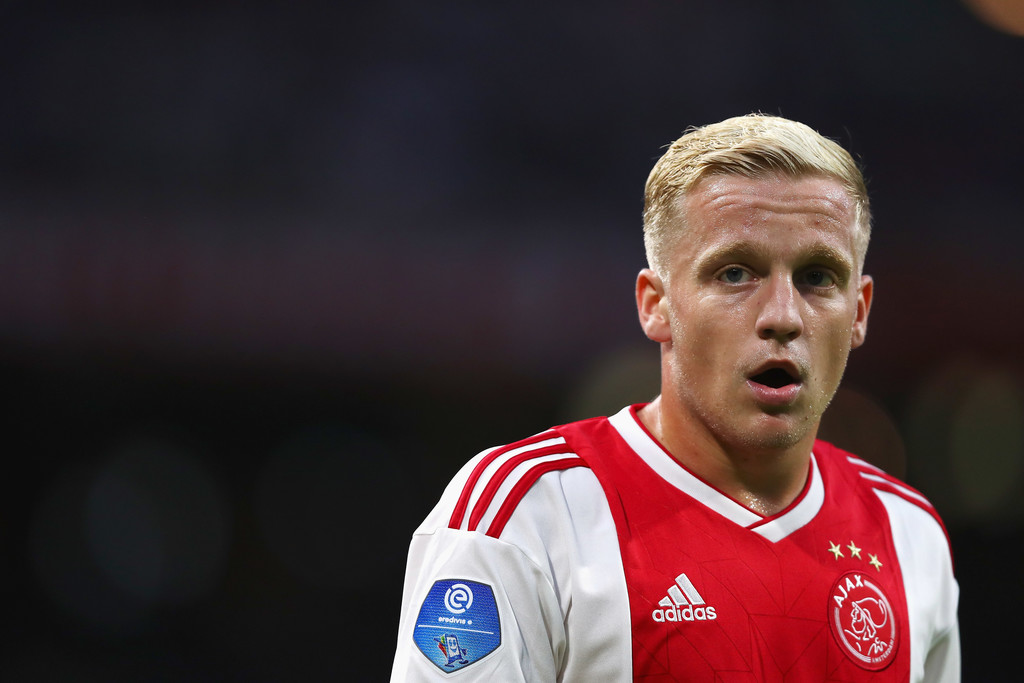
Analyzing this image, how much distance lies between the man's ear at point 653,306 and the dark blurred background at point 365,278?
3046 millimetres

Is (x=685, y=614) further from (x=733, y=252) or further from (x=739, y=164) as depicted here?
(x=739, y=164)

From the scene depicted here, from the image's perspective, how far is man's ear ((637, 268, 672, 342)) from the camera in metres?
1.77

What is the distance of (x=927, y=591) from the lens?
6.08ft

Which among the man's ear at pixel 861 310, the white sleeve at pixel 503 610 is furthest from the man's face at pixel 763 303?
the white sleeve at pixel 503 610

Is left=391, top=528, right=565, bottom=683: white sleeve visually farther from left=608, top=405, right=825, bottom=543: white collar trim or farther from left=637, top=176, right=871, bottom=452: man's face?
left=637, top=176, right=871, bottom=452: man's face

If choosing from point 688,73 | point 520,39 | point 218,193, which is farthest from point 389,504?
point 688,73

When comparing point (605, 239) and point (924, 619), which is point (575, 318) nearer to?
point (605, 239)

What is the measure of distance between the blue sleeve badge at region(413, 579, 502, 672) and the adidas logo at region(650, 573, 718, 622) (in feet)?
0.94

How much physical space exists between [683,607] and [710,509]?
0.74ft

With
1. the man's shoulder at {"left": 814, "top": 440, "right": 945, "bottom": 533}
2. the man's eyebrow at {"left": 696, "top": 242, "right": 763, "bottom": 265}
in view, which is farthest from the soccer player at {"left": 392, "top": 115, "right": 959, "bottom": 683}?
the man's shoulder at {"left": 814, "top": 440, "right": 945, "bottom": 533}

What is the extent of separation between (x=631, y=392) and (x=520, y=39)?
215 centimetres

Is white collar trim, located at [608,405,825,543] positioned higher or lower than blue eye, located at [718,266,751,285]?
lower

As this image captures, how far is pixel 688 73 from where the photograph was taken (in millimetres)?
5422

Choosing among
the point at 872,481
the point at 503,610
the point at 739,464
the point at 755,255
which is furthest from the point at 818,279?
the point at 503,610
